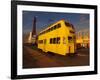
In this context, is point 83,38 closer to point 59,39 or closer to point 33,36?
point 59,39

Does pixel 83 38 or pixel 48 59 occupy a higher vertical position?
pixel 83 38

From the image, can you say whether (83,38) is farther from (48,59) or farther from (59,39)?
(48,59)

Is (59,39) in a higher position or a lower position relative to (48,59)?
higher

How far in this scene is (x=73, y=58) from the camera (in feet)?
6.21

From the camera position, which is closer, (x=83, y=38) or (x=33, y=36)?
(x=33, y=36)

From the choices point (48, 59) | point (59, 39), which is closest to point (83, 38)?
point (59, 39)

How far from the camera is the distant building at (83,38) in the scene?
1.90m

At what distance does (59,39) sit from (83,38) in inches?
9.5

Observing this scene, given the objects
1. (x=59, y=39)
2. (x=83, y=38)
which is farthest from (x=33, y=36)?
(x=83, y=38)

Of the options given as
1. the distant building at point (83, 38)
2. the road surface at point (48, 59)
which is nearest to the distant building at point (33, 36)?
the road surface at point (48, 59)

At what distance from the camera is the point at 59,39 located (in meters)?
1.85

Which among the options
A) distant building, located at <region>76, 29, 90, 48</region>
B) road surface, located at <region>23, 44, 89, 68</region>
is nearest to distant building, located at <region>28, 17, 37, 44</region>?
road surface, located at <region>23, 44, 89, 68</region>

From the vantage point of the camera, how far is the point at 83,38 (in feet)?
6.31

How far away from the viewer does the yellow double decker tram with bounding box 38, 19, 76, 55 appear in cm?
182
